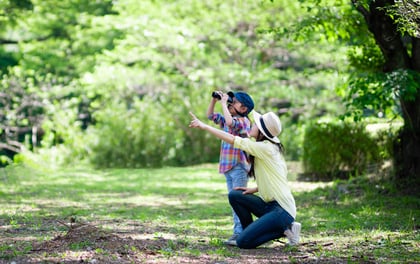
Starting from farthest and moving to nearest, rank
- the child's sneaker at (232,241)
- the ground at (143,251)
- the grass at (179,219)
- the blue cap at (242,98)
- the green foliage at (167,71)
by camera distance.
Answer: the green foliage at (167,71), the blue cap at (242,98), the child's sneaker at (232,241), the grass at (179,219), the ground at (143,251)

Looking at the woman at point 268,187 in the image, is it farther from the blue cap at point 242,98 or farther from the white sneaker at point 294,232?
the blue cap at point 242,98

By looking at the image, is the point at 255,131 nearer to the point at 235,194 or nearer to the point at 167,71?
the point at 235,194

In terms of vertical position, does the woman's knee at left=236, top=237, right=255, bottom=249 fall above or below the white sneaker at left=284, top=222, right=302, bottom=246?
below

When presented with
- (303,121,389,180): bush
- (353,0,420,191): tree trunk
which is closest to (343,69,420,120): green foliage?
(353,0,420,191): tree trunk

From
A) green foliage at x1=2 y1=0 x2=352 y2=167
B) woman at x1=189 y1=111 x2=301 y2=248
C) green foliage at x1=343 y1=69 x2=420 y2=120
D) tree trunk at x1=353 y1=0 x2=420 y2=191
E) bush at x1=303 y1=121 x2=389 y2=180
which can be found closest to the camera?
woman at x1=189 y1=111 x2=301 y2=248

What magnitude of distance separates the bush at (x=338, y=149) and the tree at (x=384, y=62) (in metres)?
1.87

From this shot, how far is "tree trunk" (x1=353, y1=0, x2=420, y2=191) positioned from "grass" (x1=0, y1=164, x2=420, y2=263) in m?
0.40

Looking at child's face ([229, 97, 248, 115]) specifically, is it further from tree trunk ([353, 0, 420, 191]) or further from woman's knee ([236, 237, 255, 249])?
tree trunk ([353, 0, 420, 191])

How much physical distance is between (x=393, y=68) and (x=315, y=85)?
→ 1128 cm

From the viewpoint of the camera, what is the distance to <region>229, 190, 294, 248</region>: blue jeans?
578 cm

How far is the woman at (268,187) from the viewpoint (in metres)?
5.75

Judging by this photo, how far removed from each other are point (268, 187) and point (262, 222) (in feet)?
1.07

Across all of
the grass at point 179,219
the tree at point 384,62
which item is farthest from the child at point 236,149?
the tree at point 384,62

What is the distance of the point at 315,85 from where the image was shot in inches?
787
